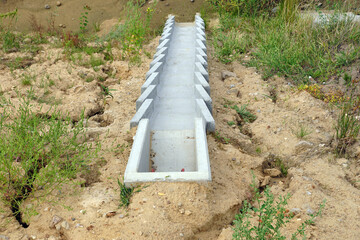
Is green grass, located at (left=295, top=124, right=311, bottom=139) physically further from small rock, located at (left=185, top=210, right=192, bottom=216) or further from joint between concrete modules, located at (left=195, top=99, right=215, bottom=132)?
small rock, located at (left=185, top=210, right=192, bottom=216)

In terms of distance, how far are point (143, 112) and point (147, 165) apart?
665 millimetres

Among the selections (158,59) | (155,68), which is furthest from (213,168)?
(158,59)

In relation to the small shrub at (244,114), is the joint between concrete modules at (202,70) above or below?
above

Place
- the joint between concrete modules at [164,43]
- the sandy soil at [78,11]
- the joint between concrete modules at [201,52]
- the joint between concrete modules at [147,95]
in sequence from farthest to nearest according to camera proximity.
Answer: the sandy soil at [78,11], the joint between concrete modules at [164,43], the joint between concrete modules at [201,52], the joint between concrete modules at [147,95]

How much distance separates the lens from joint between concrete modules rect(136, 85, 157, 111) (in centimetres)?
374

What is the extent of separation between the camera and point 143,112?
345 centimetres

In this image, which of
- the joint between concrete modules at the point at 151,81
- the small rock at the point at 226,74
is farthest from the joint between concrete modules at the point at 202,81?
the small rock at the point at 226,74

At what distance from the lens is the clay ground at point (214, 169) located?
2.33 m

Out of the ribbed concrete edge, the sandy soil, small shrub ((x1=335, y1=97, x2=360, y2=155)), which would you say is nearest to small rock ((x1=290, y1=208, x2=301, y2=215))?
the ribbed concrete edge

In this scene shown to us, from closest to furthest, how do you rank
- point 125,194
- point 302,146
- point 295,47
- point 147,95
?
point 125,194
point 302,146
point 147,95
point 295,47

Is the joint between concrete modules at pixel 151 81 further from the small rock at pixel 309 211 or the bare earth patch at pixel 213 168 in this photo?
the small rock at pixel 309 211

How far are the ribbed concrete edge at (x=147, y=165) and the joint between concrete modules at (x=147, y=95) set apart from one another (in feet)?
2.24

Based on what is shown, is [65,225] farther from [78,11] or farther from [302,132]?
[78,11]

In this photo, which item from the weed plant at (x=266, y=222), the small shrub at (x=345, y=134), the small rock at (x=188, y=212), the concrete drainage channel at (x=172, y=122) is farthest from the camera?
the small shrub at (x=345, y=134)
